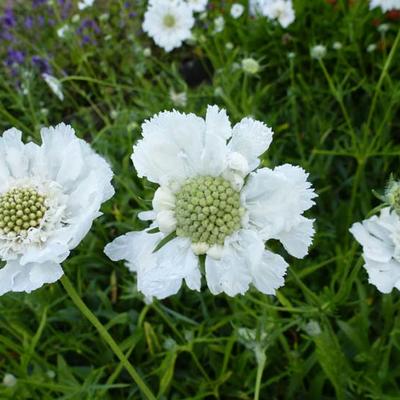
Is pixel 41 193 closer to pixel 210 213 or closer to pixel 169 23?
pixel 210 213

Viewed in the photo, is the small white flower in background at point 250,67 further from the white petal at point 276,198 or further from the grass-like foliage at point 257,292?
the white petal at point 276,198

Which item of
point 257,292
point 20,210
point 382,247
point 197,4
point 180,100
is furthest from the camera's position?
point 197,4

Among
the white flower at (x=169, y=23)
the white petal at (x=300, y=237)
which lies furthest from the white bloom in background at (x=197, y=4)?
the white petal at (x=300, y=237)

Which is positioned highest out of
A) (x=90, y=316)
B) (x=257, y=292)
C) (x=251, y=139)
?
(x=251, y=139)

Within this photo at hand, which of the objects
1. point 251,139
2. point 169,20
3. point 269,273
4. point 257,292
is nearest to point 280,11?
point 169,20

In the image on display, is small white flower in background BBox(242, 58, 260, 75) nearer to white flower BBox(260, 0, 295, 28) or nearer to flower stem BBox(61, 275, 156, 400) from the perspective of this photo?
white flower BBox(260, 0, 295, 28)

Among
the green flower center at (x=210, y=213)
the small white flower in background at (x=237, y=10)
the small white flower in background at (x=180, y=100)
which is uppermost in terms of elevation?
the green flower center at (x=210, y=213)

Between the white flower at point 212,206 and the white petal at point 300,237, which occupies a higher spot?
the white flower at point 212,206

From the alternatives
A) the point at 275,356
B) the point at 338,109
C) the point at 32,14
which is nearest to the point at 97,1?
the point at 32,14
